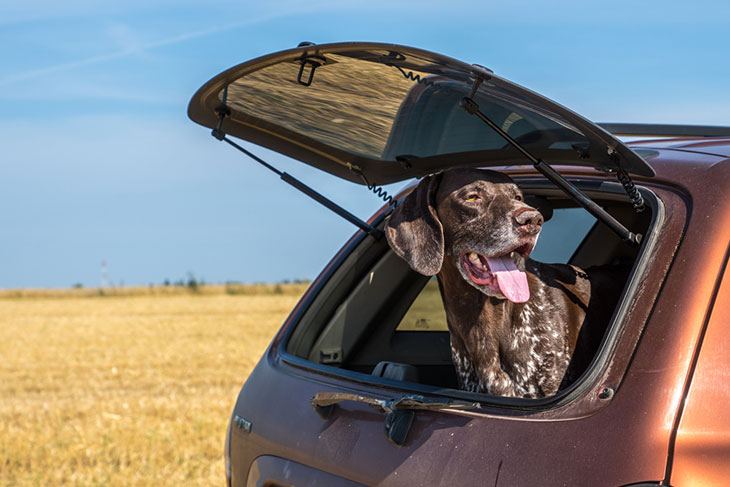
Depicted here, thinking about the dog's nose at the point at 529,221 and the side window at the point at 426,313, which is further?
the side window at the point at 426,313

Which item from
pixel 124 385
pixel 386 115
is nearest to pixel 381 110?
pixel 386 115

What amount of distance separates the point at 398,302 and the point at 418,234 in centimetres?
95

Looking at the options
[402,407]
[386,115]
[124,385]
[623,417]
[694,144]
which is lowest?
[124,385]

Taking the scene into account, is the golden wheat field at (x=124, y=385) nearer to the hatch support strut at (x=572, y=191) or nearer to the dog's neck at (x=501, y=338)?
the dog's neck at (x=501, y=338)

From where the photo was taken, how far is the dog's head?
10.7 ft

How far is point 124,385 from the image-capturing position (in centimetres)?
1647

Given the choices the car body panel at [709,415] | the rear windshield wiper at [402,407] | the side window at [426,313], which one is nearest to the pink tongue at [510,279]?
the rear windshield wiper at [402,407]

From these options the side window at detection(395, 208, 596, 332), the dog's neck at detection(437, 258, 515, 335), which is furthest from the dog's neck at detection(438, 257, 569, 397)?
the side window at detection(395, 208, 596, 332)

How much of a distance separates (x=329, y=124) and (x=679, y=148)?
1.10 meters

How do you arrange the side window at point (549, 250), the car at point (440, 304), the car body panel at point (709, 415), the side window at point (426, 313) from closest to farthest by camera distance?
1. the car body panel at point (709, 415)
2. the car at point (440, 304)
3. the side window at point (549, 250)
4. the side window at point (426, 313)

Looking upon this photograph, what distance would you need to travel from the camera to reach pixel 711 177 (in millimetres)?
2633

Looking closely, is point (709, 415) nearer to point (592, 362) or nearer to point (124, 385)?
point (592, 362)

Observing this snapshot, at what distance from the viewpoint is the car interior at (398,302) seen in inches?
157

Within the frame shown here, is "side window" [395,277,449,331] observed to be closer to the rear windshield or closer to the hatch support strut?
the rear windshield
